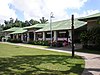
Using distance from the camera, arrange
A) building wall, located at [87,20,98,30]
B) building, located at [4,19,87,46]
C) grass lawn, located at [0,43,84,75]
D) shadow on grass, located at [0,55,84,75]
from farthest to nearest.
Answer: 1. building, located at [4,19,87,46]
2. building wall, located at [87,20,98,30]
3. grass lawn, located at [0,43,84,75]
4. shadow on grass, located at [0,55,84,75]

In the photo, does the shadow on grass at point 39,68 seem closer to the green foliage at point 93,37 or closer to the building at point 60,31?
the green foliage at point 93,37

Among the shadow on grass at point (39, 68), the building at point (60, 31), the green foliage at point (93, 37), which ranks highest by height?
the building at point (60, 31)

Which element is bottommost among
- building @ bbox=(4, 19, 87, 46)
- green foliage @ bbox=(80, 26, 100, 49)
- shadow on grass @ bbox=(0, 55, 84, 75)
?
shadow on grass @ bbox=(0, 55, 84, 75)

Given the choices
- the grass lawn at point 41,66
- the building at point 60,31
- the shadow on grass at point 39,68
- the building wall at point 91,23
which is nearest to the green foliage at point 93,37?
the building wall at point 91,23

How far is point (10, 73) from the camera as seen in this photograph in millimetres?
10539

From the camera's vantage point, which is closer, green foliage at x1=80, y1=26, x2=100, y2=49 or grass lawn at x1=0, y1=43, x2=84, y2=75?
grass lawn at x1=0, y1=43, x2=84, y2=75

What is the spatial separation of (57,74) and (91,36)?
20539 millimetres

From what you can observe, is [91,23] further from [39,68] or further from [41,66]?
[39,68]

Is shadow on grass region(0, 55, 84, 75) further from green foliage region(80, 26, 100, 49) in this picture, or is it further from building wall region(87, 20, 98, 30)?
building wall region(87, 20, 98, 30)

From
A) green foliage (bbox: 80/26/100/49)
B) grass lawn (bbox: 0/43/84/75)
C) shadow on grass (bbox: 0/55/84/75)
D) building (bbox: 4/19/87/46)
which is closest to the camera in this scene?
shadow on grass (bbox: 0/55/84/75)

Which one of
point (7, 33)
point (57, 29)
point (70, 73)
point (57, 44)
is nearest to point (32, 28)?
point (57, 29)

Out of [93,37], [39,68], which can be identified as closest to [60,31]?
[93,37]

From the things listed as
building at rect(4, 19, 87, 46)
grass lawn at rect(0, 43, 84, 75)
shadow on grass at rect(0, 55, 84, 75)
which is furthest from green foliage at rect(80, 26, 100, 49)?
shadow on grass at rect(0, 55, 84, 75)

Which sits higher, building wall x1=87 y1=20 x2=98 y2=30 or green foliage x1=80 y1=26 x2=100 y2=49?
building wall x1=87 y1=20 x2=98 y2=30
